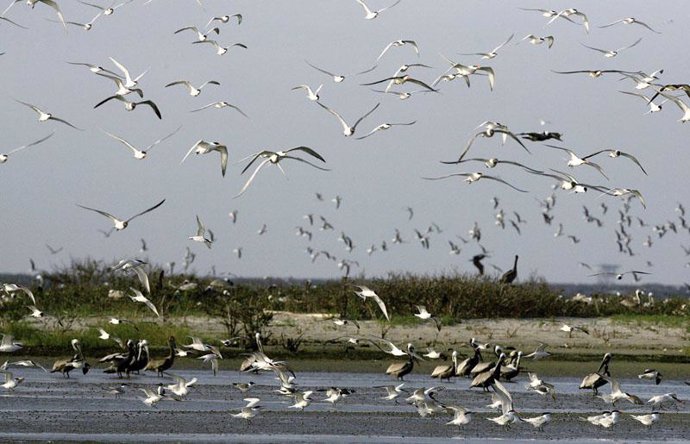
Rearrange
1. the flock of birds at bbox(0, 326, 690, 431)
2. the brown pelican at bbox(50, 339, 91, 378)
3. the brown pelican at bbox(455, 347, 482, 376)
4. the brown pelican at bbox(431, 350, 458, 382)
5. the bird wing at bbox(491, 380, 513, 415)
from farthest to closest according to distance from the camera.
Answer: the brown pelican at bbox(431, 350, 458, 382), the brown pelican at bbox(455, 347, 482, 376), the brown pelican at bbox(50, 339, 91, 378), the flock of birds at bbox(0, 326, 690, 431), the bird wing at bbox(491, 380, 513, 415)

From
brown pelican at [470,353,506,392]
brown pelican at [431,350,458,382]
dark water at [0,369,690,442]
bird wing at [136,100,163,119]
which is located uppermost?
bird wing at [136,100,163,119]

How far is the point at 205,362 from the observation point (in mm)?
27797

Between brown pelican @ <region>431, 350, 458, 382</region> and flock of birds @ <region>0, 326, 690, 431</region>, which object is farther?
brown pelican @ <region>431, 350, 458, 382</region>

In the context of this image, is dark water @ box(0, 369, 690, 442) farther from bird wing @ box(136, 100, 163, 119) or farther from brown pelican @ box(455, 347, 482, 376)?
bird wing @ box(136, 100, 163, 119)

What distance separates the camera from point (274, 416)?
66.4 ft

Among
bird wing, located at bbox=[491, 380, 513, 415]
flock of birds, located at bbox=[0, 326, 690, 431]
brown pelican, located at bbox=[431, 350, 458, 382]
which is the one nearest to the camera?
bird wing, located at bbox=[491, 380, 513, 415]

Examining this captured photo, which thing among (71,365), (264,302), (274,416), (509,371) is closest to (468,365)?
(509,371)

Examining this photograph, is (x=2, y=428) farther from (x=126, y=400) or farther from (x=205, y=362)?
(x=205, y=362)

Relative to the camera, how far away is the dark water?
60.2 feet

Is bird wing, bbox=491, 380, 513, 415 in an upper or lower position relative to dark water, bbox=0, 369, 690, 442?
upper

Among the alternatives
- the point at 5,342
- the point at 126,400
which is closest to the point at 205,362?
the point at 5,342

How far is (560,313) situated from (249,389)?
1726 cm

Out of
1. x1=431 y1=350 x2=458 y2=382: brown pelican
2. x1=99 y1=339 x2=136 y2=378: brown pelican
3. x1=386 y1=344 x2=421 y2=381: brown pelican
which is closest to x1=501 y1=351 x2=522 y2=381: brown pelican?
x1=431 y1=350 x2=458 y2=382: brown pelican

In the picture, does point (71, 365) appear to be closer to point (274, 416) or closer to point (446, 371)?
point (274, 416)
